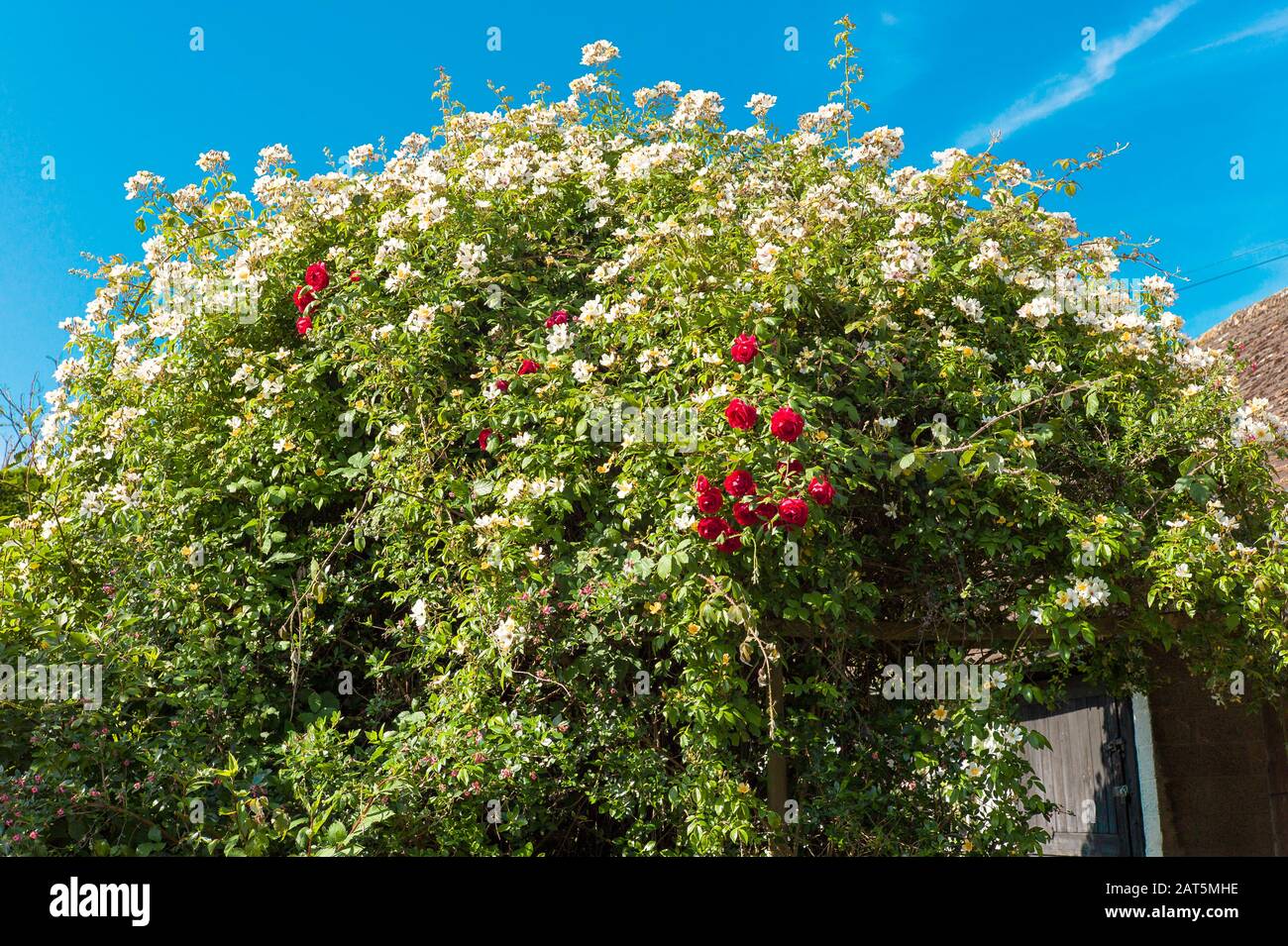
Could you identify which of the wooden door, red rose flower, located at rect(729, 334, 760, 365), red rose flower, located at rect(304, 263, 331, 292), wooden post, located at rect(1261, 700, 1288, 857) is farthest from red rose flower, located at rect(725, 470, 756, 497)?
wooden post, located at rect(1261, 700, 1288, 857)

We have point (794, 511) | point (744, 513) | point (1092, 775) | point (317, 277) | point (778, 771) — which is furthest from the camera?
point (1092, 775)

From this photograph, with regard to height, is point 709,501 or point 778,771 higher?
point 709,501

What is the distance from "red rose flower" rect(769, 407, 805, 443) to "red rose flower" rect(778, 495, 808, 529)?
217 millimetres

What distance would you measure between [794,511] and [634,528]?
85cm

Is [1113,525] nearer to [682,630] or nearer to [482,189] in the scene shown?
[682,630]

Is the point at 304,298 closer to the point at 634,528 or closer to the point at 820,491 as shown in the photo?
the point at 634,528

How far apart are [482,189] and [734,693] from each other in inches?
99.8

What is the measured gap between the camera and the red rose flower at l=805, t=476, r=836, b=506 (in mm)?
3137

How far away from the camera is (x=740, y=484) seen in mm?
3137

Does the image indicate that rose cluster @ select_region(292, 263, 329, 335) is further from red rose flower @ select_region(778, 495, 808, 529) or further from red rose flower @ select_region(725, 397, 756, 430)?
red rose flower @ select_region(778, 495, 808, 529)

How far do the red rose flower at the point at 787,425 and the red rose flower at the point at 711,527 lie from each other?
33cm

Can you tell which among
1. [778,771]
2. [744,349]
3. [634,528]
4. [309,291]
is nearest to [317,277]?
[309,291]
